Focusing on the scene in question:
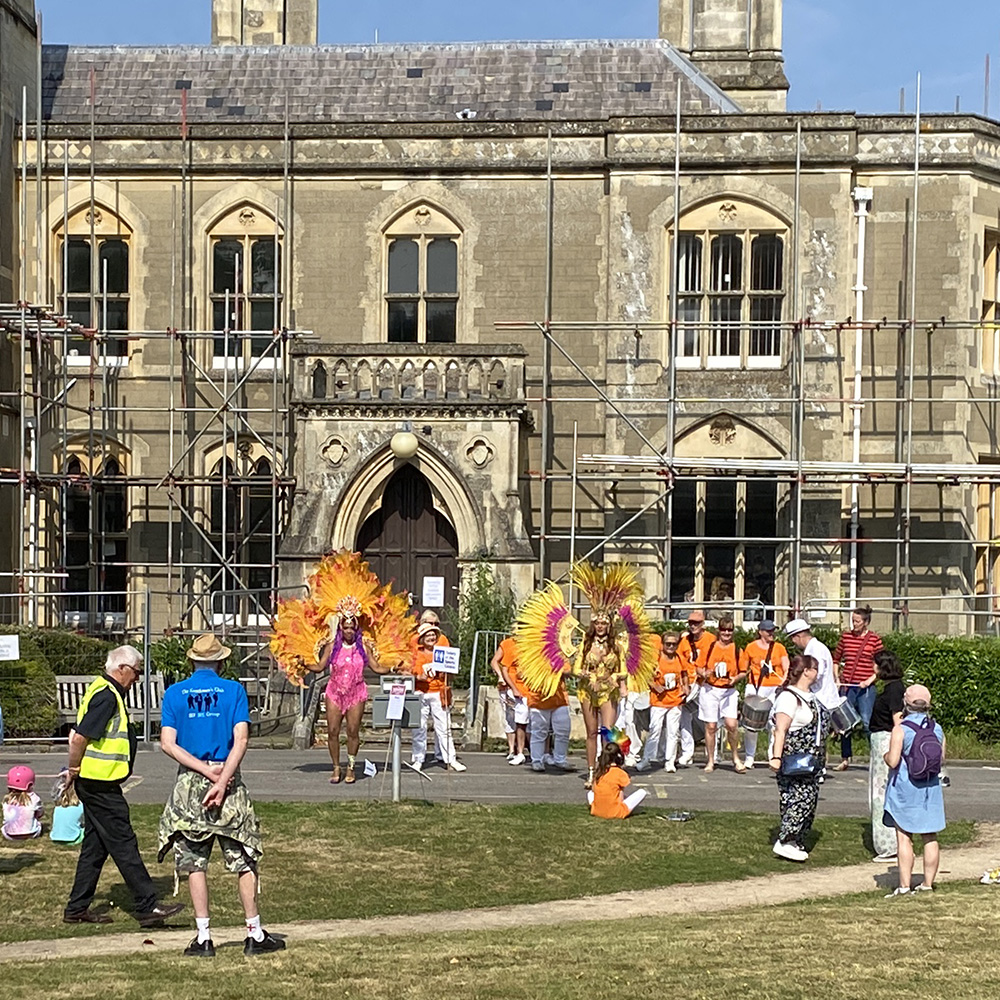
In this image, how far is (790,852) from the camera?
46.3ft

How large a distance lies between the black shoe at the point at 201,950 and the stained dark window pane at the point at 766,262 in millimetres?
18579

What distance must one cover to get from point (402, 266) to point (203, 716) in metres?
Answer: 18.3

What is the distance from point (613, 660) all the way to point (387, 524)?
10.1 m

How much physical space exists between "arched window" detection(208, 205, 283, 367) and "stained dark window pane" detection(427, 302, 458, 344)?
2436 mm

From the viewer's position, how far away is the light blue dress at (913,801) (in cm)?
1258

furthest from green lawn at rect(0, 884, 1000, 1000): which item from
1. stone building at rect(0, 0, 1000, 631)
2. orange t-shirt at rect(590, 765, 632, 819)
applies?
stone building at rect(0, 0, 1000, 631)

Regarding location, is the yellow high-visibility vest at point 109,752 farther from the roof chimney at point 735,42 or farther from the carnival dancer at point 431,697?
the roof chimney at point 735,42

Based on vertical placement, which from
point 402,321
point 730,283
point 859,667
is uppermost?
point 730,283

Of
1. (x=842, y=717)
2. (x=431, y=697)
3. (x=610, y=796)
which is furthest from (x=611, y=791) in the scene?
(x=431, y=697)

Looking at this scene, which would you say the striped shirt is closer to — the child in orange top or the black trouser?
the child in orange top

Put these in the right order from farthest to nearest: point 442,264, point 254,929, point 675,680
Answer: point 442,264
point 675,680
point 254,929

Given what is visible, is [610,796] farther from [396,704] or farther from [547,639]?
[547,639]

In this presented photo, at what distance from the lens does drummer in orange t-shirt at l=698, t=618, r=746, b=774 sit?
19.5 metres

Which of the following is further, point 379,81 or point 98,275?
point 379,81
